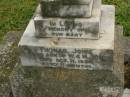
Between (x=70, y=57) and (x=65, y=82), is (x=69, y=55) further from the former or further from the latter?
(x=65, y=82)

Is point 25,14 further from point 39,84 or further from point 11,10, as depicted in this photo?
point 39,84

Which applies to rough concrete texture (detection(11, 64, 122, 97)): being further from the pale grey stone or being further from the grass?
the grass

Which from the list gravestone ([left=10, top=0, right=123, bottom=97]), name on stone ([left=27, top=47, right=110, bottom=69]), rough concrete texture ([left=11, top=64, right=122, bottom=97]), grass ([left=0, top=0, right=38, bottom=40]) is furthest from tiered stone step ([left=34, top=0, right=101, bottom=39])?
grass ([left=0, top=0, right=38, bottom=40])

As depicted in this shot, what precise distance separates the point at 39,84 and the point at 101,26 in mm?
1017

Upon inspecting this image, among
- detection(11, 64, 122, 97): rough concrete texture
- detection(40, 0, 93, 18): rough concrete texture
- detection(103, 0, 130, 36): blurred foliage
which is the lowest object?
detection(11, 64, 122, 97): rough concrete texture

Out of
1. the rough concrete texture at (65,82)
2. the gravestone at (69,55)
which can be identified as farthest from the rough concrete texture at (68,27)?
the rough concrete texture at (65,82)

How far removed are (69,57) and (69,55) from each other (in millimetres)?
32

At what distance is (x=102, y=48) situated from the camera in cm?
366

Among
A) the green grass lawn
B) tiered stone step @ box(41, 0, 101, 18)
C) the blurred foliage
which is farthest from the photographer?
the green grass lawn

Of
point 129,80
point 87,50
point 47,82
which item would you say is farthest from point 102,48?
point 129,80

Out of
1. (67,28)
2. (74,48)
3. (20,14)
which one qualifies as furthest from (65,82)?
(20,14)

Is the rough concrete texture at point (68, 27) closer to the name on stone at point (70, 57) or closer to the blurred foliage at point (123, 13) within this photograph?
the name on stone at point (70, 57)

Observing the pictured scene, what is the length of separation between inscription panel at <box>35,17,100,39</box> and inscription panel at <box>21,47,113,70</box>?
177 mm

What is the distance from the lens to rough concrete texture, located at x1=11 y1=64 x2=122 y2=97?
3.80 meters
